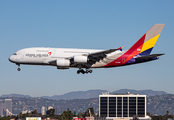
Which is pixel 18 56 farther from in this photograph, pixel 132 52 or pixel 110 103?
pixel 110 103

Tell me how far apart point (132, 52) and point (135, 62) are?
8.23ft

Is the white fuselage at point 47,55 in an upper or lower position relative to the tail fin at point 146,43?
lower

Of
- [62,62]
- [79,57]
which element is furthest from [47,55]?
[79,57]

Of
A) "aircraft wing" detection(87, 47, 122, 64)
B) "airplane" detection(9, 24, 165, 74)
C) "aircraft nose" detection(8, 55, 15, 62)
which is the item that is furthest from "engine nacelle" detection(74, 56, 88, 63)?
"aircraft nose" detection(8, 55, 15, 62)

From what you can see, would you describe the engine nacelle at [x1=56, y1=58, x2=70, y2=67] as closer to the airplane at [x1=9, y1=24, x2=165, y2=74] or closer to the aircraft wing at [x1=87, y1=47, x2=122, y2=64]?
the airplane at [x1=9, y1=24, x2=165, y2=74]

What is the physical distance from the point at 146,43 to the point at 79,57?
646 inches

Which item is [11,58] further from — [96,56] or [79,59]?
[96,56]

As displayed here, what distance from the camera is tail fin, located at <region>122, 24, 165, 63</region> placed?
6694 centimetres

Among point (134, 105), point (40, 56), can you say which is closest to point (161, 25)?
point (40, 56)

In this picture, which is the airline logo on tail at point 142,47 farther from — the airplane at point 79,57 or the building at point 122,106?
the building at point 122,106

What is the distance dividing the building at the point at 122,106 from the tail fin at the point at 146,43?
351ft

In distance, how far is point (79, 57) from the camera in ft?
206

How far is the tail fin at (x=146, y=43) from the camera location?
220 ft

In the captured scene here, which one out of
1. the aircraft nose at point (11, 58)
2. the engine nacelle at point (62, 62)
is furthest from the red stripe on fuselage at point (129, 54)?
the aircraft nose at point (11, 58)
